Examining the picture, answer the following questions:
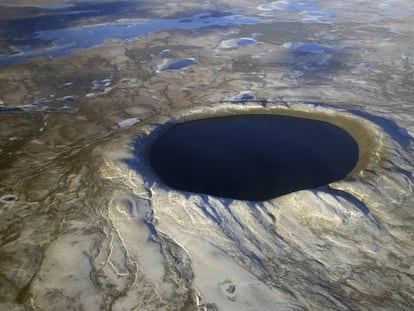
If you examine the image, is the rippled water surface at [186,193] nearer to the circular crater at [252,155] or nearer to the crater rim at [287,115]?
the crater rim at [287,115]

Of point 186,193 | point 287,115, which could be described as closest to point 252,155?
point 186,193

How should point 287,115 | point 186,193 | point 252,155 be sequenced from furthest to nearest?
point 287,115, point 252,155, point 186,193

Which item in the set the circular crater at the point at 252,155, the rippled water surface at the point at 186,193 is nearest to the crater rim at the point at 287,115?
the rippled water surface at the point at 186,193

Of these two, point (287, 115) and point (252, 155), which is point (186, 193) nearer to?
point (252, 155)

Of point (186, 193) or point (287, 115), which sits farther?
point (287, 115)

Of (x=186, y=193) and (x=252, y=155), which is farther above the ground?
(x=186, y=193)

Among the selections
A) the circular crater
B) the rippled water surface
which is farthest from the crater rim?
the circular crater

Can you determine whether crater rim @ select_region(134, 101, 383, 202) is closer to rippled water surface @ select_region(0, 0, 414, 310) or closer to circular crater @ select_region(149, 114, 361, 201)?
rippled water surface @ select_region(0, 0, 414, 310)
